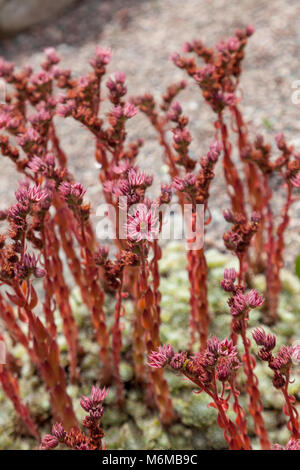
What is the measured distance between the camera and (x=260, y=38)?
14.5ft

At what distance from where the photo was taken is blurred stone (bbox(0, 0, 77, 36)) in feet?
17.3

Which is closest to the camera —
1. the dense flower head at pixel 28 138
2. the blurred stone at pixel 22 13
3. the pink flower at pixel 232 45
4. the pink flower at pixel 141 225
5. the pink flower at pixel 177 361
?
the pink flower at pixel 177 361

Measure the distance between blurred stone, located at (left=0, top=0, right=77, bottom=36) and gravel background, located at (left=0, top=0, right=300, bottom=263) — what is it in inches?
3.8

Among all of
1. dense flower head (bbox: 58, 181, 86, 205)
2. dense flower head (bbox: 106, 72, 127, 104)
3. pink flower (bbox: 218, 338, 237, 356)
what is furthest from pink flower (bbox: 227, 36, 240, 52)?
pink flower (bbox: 218, 338, 237, 356)

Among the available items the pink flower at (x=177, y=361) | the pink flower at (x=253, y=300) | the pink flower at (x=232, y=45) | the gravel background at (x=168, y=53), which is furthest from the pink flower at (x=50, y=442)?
the gravel background at (x=168, y=53)

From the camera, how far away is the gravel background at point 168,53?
3.65m

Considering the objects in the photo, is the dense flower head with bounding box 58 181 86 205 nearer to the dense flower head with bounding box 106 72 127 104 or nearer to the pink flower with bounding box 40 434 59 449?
the dense flower head with bounding box 106 72 127 104

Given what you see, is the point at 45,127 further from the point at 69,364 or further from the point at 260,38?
the point at 260,38

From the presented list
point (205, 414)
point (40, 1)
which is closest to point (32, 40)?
point (40, 1)

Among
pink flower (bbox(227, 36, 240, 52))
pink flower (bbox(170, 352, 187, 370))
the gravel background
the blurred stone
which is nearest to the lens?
pink flower (bbox(170, 352, 187, 370))

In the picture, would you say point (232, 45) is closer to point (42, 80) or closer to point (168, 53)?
point (42, 80)

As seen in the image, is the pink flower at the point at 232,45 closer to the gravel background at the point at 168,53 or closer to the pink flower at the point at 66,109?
the pink flower at the point at 66,109

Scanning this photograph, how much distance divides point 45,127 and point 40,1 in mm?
4031

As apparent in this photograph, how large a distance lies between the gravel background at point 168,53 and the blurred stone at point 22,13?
0.32ft
